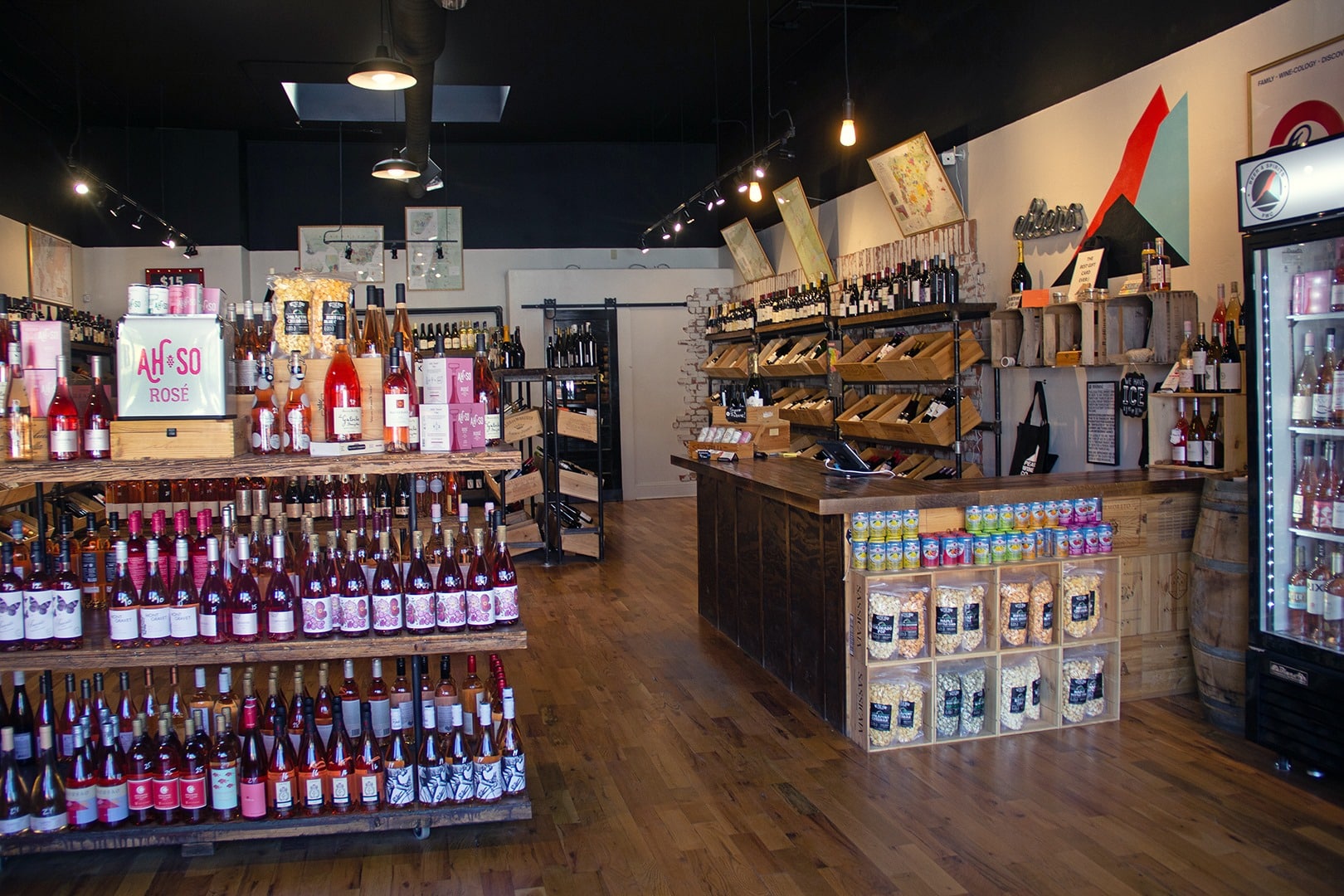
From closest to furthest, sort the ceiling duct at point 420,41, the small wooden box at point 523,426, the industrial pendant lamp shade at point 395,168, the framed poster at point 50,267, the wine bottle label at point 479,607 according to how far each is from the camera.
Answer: the wine bottle label at point 479,607, the ceiling duct at point 420,41, the industrial pendant lamp shade at point 395,168, the small wooden box at point 523,426, the framed poster at point 50,267

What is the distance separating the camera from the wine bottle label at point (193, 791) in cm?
286

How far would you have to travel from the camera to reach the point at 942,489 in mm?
3807

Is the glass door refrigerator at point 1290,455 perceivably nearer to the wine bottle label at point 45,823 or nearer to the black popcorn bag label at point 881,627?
the black popcorn bag label at point 881,627

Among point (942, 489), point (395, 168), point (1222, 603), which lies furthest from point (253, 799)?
point (395, 168)

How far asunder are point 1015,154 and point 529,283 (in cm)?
624

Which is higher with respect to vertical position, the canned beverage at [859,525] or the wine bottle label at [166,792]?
the canned beverage at [859,525]

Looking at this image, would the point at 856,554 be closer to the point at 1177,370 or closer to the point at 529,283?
the point at 1177,370

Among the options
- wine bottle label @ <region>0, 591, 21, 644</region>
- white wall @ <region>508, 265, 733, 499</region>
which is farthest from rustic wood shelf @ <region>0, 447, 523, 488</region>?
white wall @ <region>508, 265, 733, 499</region>

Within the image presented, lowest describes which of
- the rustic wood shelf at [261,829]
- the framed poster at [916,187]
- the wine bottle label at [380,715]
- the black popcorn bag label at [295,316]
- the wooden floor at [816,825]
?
the wooden floor at [816,825]

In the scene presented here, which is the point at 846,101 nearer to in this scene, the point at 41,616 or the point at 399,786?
the point at 399,786

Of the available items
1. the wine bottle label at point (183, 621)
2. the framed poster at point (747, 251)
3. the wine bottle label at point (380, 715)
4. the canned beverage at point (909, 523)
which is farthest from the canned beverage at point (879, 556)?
the framed poster at point (747, 251)

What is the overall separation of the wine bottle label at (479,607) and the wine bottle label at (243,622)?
0.61 m

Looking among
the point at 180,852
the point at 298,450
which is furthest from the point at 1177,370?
the point at 180,852

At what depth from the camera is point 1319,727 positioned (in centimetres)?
320
